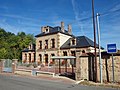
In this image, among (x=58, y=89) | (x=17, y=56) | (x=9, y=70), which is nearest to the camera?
(x=58, y=89)

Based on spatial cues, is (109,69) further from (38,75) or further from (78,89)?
(38,75)

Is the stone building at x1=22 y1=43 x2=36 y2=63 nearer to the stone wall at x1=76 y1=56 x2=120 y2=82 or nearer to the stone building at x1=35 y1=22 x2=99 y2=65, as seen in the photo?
the stone building at x1=35 y1=22 x2=99 y2=65

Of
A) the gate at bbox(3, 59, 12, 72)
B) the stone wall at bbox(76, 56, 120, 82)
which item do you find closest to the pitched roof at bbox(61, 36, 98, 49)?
the gate at bbox(3, 59, 12, 72)

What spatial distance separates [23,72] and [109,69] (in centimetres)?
1342

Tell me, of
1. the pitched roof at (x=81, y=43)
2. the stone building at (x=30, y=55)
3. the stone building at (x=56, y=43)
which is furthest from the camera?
the stone building at (x=30, y=55)

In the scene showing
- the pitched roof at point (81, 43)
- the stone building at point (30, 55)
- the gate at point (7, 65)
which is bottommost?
the gate at point (7, 65)

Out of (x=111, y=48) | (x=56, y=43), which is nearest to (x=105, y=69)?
(x=111, y=48)

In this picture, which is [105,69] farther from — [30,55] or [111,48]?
[30,55]

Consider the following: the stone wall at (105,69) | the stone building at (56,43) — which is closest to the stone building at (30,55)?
the stone building at (56,43)

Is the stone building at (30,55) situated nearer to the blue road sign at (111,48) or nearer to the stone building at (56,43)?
the stone building at (56,43)

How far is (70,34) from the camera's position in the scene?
41.0 metres

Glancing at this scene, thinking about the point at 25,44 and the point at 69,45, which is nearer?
the point at 69,45

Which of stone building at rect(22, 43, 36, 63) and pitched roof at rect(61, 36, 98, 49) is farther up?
pitched roof at rect(61, 36, 98, 49)

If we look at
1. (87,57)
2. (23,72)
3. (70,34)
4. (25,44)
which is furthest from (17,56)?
(87,57)
